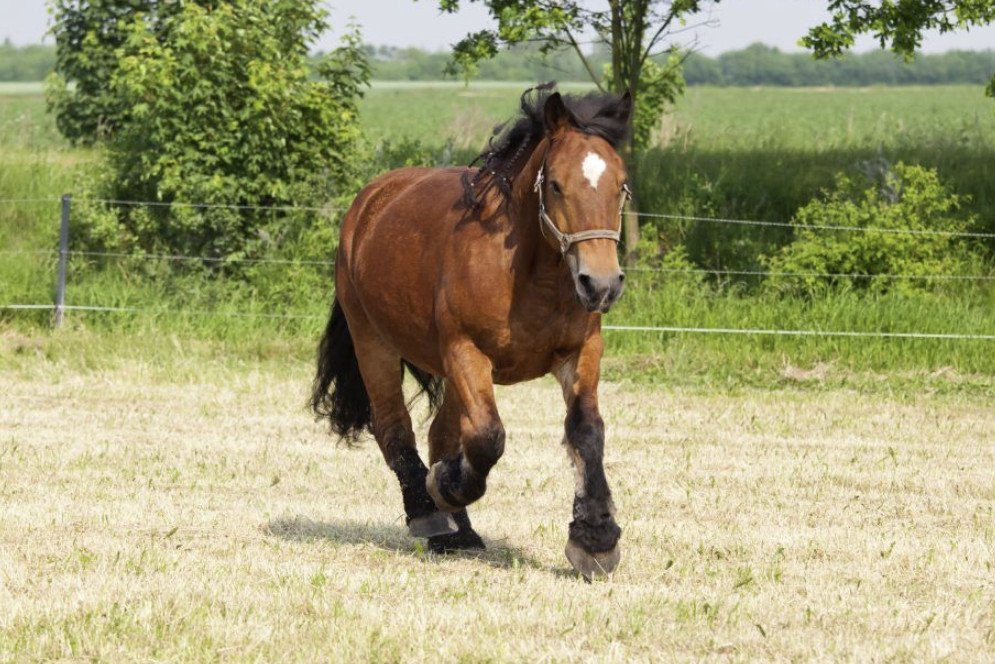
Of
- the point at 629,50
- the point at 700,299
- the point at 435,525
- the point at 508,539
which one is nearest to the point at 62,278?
the point at 700,299

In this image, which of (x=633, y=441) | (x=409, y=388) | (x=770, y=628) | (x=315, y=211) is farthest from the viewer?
(x=315, y=211)

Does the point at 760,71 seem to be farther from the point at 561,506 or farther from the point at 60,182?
the point at 561,506

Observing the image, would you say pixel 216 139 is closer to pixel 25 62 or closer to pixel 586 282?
pixel 586 282

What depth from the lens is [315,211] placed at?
17.3m

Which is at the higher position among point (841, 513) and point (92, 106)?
point (92, 106)

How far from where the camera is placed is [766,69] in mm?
121812

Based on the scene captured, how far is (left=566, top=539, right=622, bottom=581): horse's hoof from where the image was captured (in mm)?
6645

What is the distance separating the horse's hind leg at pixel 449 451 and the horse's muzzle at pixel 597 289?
1384 millimetres

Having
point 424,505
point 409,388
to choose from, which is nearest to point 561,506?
point 424,505

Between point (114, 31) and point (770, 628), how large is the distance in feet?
77.3

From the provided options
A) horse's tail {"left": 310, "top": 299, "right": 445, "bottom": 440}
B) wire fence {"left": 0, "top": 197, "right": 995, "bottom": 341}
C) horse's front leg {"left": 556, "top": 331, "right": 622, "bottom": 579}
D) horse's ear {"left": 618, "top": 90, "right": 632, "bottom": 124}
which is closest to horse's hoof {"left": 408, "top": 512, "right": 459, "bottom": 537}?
horse's front leg {"left": 556, "top": 331, "right": 622, "bottom": 579}

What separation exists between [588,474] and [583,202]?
46.3 inches

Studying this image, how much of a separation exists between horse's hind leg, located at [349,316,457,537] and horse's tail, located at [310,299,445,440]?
1.04ft

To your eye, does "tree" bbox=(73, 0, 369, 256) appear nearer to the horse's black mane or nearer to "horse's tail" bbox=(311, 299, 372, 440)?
"horse's tail" bbox=(311, 299, 372, 440)
